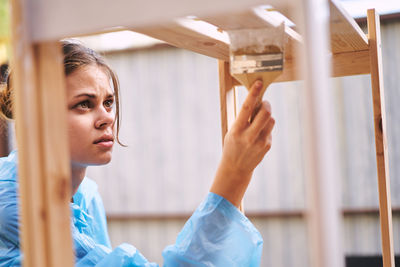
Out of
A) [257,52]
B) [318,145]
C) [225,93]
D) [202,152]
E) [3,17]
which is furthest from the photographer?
[202,152]

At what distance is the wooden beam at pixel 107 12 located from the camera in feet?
1.74

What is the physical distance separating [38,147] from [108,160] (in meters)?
0.48

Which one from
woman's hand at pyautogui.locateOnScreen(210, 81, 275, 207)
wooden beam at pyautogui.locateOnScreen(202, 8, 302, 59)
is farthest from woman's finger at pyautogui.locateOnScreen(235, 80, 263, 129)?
wooden beam at pyautogui.locateOnScreen(202, 8, 302, 59)

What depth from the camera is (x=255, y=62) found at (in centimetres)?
78

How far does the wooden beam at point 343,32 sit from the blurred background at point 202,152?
7.72ft

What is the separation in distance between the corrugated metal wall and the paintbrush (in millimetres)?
2818

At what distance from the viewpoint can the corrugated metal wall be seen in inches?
137

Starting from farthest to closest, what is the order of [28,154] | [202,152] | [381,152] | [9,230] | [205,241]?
[202,152] < [381,152] < [9,230] < [205,241] < [28,154]

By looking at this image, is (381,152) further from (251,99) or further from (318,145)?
(318,145)

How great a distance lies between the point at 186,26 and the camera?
762mm

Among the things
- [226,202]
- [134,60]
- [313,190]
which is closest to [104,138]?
[226,202]

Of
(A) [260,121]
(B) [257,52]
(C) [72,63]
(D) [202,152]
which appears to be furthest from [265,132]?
(D) [202,152]

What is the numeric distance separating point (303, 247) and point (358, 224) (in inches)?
19.1

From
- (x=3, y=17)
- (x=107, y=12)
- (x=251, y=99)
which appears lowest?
(x=251, y=99)
